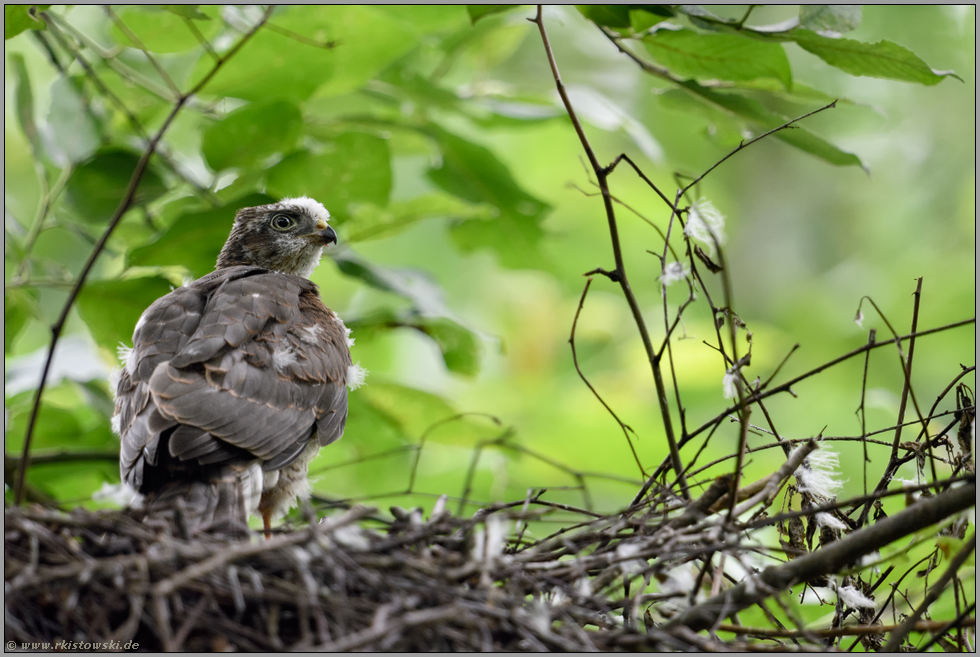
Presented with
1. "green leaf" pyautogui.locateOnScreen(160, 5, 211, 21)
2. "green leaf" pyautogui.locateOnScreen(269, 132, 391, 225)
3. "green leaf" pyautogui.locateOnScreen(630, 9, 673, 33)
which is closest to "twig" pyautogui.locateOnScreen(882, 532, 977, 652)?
"green leaf" pyautogui.locateOnScreen(630, 9, 673, 33)

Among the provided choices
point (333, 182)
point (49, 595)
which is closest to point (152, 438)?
point (49, 595)

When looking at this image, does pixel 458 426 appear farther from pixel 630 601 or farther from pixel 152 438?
pixel 630 601

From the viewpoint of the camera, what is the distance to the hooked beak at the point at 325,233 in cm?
438

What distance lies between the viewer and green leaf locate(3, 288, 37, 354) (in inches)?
160

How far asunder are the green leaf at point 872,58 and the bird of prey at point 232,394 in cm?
227

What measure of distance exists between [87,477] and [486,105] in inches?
130

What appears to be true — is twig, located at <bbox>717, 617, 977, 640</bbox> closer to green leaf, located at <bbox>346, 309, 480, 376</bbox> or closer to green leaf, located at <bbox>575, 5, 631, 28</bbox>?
green leaf, located at <bbox>575, 5, 631, 28</bbox>

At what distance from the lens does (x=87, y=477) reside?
16.9 feet

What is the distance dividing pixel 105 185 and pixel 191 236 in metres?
0.70

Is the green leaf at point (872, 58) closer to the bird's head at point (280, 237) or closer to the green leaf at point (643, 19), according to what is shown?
the green leaf at point (643, 19)

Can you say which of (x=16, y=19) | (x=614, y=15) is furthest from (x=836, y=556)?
(x=16, y=19)

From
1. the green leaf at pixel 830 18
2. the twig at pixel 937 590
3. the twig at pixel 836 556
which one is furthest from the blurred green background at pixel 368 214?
the twig at pixel 937 590

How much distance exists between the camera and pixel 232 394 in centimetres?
314

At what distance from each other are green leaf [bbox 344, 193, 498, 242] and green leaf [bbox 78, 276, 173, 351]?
3.42ft
